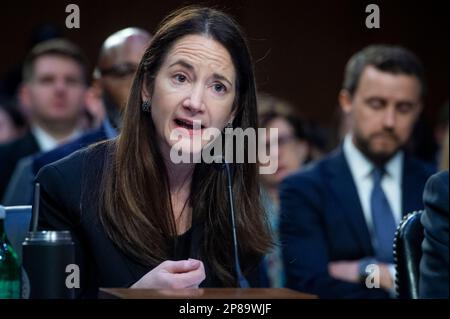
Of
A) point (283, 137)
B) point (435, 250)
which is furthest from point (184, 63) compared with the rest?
point (283, 137)

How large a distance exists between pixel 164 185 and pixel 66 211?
0.24m

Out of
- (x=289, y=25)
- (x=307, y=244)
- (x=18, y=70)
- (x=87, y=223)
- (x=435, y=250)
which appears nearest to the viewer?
(x=87, y=223)

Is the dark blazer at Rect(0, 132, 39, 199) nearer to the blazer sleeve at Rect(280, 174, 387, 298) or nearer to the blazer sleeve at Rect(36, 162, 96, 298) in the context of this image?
the blazer sleeve at Rect(280, 174, 387, 298)

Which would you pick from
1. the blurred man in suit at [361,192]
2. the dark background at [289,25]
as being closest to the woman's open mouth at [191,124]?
the dark background at [289,25]

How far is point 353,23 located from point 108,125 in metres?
0.94

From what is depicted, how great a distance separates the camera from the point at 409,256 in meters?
2.36

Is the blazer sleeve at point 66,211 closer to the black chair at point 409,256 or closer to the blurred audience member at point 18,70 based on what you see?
the black chair at point 409,256

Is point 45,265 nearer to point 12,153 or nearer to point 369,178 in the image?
point 369,178

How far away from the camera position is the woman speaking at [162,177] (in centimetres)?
215

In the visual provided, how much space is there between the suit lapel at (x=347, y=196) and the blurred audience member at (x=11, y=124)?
2.75 metres

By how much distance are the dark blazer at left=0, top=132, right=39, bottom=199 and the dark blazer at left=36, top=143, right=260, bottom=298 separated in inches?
81.2

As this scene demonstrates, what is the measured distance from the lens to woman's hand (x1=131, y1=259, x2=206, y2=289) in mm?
1881
